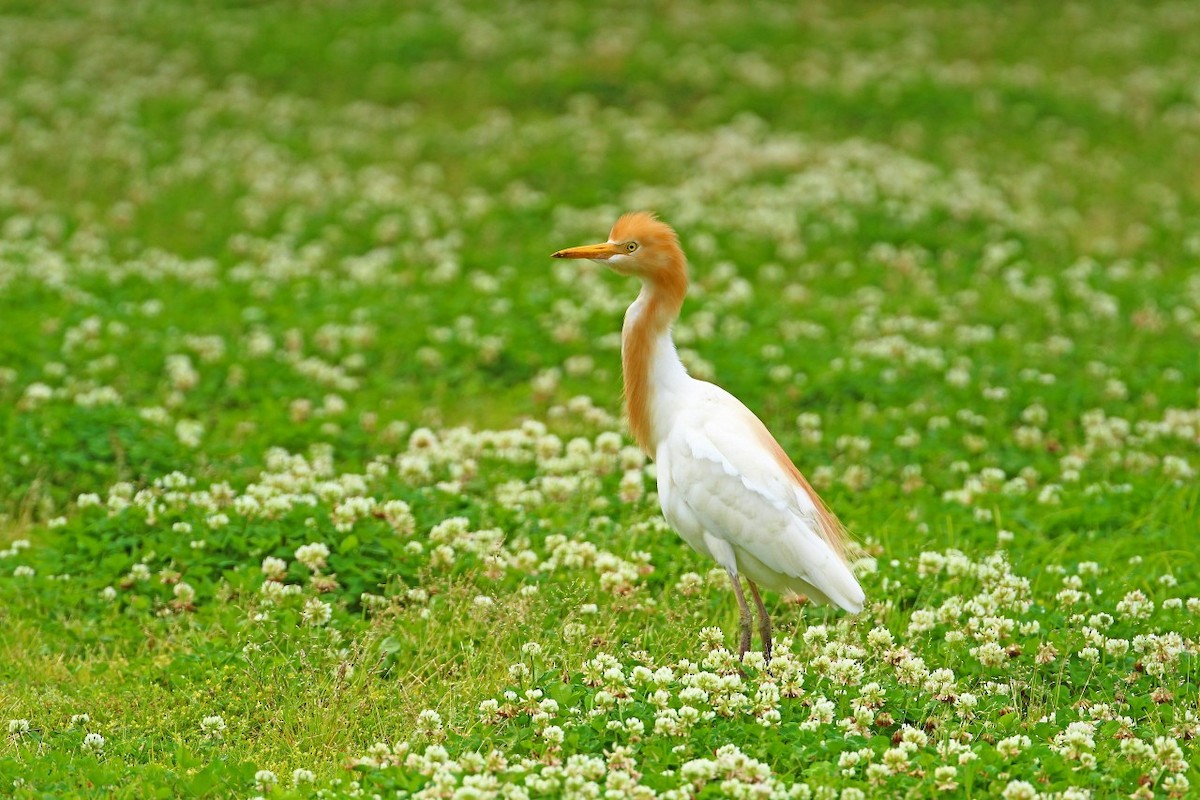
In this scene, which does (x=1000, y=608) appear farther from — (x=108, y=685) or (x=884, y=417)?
(x=108, y=685)

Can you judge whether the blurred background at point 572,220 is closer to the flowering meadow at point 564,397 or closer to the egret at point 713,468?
the flowering meadow at point 564,397

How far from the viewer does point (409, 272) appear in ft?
44.2

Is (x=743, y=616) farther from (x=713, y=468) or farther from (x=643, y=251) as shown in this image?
(x=643, y=251)

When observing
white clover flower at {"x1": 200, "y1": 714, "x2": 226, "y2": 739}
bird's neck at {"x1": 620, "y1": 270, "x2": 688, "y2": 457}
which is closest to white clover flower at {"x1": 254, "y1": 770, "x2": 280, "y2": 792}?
white clover flower at {"x1": 200, "y1": 714, "x2": 226, "y2": 739}

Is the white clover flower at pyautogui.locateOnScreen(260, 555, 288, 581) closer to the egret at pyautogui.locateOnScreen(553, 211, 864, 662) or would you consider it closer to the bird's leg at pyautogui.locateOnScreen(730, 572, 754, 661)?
the egret at pyautogui.locateOnScreen(553, 211, 864, 662)

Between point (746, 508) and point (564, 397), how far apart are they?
4330 mm

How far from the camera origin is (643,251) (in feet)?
23.9

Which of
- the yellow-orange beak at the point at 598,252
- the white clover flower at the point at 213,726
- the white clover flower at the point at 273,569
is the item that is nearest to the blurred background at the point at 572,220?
the white clover flower at the point at 273,569

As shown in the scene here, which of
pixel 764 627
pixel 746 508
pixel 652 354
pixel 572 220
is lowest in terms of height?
pixel 572 220

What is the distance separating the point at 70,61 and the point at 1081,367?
14719 millimetres

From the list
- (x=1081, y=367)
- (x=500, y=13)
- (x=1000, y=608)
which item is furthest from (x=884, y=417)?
(x=500, y=13)

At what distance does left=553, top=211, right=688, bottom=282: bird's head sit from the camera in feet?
23.9

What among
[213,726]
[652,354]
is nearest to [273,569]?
[213,726]

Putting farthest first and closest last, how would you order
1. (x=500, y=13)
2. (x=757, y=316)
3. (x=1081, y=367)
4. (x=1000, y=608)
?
(x=500, y=13) < (x=757, y=316) < (x=1081, y=367) < (x=1000, y=608)
